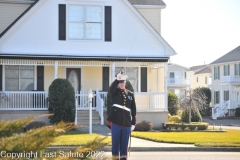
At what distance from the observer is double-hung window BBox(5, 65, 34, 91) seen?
27.7 metres

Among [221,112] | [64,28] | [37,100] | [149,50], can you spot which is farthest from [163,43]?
[221,112]

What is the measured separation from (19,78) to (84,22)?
4.70 m

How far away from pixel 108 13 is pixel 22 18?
4.48m

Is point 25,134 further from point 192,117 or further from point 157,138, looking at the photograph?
point 192,117

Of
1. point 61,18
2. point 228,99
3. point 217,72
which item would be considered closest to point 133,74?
point 61,18

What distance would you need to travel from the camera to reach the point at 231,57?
61188mm

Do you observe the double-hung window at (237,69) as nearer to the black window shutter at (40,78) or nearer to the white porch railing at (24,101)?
the black window shutter at (40,78)

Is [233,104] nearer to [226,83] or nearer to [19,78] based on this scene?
[226,83]

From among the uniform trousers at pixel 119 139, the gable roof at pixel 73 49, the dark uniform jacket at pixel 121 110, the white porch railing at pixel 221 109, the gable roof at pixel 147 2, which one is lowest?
the white porch railing at pixel 221 109

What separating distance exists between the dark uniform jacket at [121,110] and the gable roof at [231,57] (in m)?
48.3

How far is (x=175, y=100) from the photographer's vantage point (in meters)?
35.3

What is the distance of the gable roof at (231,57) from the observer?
59.7 meters

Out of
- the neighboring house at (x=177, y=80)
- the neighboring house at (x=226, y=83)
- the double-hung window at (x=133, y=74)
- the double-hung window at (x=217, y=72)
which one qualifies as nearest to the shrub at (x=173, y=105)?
the double-hung window at (x=133, y=74)

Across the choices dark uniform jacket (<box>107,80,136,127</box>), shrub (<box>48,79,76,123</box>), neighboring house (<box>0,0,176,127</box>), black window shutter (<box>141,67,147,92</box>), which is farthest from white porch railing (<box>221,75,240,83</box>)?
dark uniform jacket (<box>107,80,136,127</box>)
